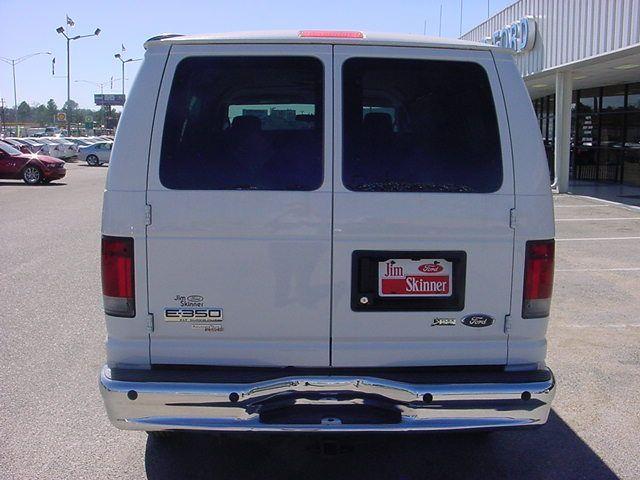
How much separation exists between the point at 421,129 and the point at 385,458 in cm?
190

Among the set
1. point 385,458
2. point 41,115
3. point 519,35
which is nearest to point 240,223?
point 385,458

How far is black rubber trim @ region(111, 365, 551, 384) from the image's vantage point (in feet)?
10.3

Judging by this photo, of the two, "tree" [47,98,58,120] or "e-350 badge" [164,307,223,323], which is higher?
"tree" [47,98,58,120]

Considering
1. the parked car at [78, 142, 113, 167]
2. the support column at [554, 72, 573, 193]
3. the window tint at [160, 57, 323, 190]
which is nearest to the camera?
the window tint at [160, 57, 323, 190]

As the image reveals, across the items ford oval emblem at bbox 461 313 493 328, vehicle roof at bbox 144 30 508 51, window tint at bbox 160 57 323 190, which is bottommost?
ford oval emblem at bbox 461 313 493 328

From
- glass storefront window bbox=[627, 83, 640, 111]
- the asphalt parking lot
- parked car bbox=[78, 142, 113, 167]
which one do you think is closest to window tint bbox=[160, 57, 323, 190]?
the asphalt parking lot

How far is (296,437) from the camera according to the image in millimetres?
3898

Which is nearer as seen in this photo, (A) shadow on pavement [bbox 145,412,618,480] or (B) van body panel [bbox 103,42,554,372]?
(B) van body panel [bbox 103,42,554,372]

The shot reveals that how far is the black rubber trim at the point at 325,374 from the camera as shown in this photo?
3127 mm

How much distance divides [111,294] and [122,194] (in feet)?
1.59

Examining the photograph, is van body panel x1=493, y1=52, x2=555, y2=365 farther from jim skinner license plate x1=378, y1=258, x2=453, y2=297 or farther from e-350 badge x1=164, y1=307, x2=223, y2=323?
e-350 badge x1=164, y1=307, x2=223, y2=323

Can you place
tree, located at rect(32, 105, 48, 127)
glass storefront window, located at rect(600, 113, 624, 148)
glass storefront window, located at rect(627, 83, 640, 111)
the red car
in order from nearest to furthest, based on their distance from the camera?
glass storefront window, located at rect(627, 83, 640, 111), glass storefront window, located at rect(600, 113, 624, 148), the red car, tree, located at rect(32, 105, 48, 127)

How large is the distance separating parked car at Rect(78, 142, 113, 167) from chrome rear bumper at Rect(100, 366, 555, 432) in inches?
1539

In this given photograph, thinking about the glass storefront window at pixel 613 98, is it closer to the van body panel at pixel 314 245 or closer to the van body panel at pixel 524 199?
the van body panel at pixel 524 199
